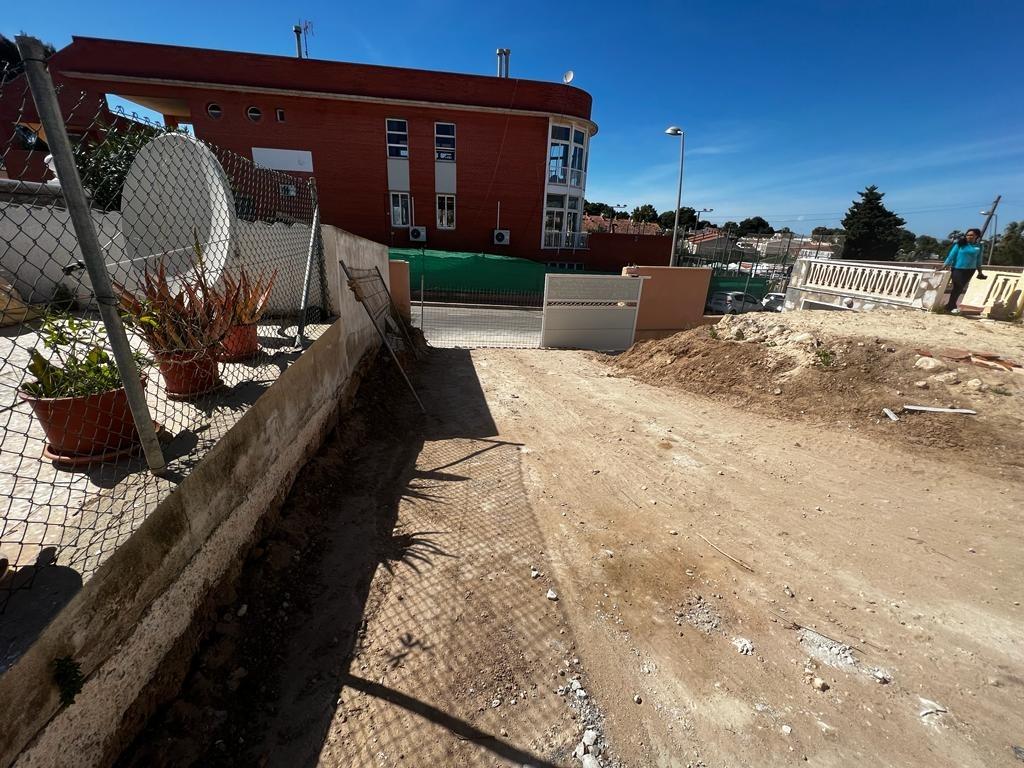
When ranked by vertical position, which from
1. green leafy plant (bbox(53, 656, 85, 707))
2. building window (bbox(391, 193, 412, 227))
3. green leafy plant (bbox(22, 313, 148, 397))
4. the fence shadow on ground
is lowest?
the fence shadow on ground

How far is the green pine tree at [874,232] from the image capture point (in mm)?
50969

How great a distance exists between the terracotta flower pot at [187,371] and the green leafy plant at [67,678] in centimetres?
174

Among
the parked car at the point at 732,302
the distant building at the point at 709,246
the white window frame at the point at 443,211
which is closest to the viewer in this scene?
the parked car at the point at 732,302

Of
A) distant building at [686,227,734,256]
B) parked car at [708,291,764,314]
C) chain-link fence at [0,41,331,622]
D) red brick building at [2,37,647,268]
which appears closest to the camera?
chain-link fence at [0,41,331,622]

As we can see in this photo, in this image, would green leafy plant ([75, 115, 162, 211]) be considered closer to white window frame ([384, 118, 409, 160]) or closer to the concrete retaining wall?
the concrete retaining wall

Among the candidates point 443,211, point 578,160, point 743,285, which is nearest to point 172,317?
point 443,211

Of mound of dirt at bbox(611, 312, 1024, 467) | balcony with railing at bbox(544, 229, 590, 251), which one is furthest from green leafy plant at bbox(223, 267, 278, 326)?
balcony with railing at bbox(544, 229, 590, 251)

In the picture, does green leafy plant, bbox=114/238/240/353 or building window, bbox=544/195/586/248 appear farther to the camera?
building window, bbox=544/195/586/248

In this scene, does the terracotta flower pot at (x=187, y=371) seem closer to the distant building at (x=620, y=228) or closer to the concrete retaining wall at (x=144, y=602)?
the concrete retaining wall at (x=144, y=602)

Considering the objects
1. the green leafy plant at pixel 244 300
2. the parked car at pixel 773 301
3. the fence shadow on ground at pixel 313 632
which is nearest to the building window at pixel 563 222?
the parked car at pixel 773 301

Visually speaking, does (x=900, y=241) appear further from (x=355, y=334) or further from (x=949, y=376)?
(x=355, y=334)

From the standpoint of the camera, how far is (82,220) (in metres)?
1.69

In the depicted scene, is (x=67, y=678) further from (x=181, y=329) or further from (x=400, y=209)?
(x=400, y=209)

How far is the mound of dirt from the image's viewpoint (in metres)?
5.23
